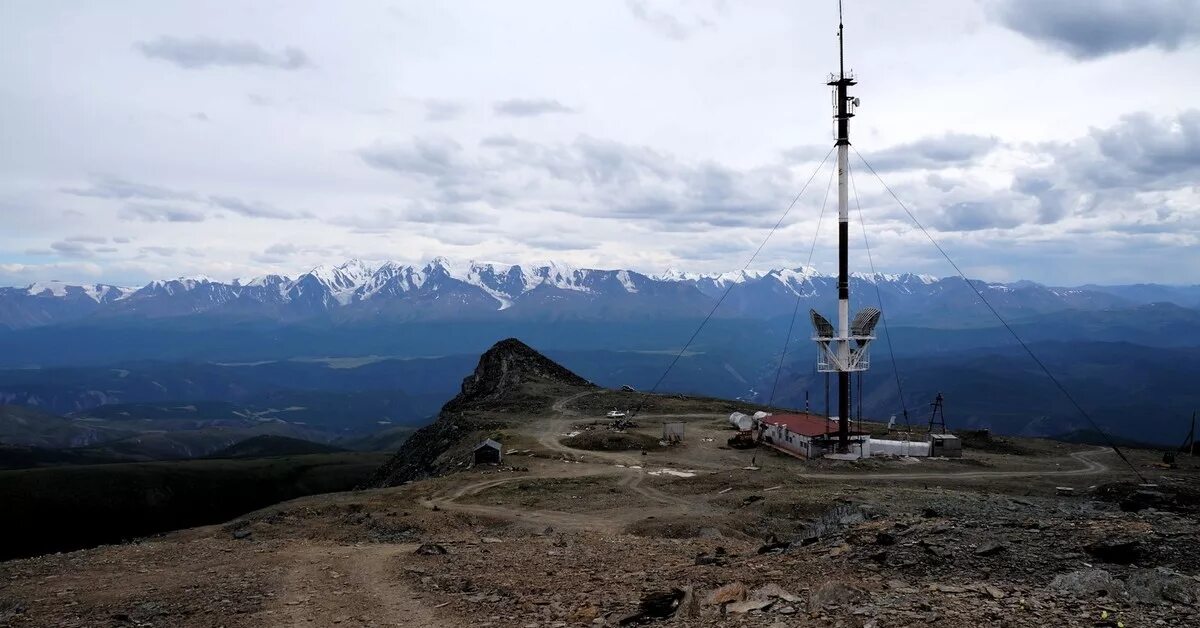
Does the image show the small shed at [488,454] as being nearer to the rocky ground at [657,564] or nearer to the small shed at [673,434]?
the rocky ground at [657,564]

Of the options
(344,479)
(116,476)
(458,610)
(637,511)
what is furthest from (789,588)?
(344,479)

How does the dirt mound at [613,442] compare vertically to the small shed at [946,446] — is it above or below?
below

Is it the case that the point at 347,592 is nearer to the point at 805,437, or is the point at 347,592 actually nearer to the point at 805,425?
the point at 805,437

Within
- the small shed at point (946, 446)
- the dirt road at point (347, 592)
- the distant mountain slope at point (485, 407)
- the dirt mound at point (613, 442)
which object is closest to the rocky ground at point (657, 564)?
the dirt road at point (347, 592)

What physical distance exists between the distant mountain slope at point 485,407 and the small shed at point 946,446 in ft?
118

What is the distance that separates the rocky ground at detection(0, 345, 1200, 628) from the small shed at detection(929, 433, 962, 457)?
11471mm

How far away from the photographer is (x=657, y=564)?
20.7 meters

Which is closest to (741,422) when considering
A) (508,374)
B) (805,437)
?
(805,437)

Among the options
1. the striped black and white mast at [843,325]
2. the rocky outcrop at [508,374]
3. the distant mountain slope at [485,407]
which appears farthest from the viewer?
the rocky outcrop at [508,374]

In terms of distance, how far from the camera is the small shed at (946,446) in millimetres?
52625

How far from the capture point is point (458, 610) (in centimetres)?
1691

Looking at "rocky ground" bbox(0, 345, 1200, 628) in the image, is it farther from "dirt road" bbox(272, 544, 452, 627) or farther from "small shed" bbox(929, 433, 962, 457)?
"small shed" bbox(929, 433, 962, 457)

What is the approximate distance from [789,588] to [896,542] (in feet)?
15.2

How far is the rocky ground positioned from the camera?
15.0 meters
